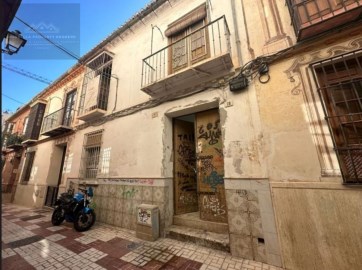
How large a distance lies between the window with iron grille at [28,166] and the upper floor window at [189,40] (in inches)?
404

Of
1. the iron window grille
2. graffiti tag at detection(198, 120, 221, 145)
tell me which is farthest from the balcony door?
graffiti tag at detection(198, 120, 221, 145)

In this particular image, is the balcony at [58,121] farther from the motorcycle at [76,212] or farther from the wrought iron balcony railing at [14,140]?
the motorcycle at [76,212]

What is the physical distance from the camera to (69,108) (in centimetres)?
891

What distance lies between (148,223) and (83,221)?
7.13 ft

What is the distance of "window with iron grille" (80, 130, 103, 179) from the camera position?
6.50m

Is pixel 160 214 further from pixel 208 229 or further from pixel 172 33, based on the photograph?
pixel 172 33

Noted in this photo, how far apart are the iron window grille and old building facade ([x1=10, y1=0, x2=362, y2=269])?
0.56 feet

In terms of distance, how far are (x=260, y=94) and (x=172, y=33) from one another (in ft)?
11.8

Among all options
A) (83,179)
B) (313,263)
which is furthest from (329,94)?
(83,179)

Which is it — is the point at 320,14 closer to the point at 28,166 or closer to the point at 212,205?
the point at 212,205

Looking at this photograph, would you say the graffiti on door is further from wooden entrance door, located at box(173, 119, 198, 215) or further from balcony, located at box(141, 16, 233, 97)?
balcony, located at box(141, 16, 233, 97)

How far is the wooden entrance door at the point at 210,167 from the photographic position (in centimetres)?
400

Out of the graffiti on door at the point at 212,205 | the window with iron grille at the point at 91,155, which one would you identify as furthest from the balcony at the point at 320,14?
the window with iron grille at the point at 91,155

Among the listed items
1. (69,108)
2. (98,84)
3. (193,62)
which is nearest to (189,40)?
(193,62)
